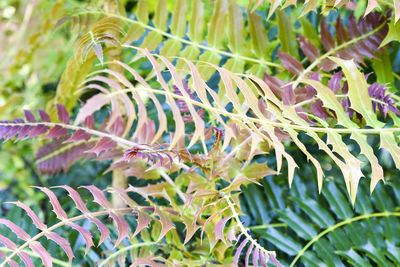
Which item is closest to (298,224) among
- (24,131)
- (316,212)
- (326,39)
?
(316,212)

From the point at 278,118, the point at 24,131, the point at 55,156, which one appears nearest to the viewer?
the point at 278,118

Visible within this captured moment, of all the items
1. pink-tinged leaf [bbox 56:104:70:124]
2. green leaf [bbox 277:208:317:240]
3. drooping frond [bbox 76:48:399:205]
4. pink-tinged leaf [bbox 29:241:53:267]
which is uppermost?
drooping frond [bbox 76:48:399:205]

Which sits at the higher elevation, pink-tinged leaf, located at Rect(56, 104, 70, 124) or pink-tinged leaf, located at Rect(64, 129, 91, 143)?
pink-tinged leaf, located at Rect(56, 104, 70, 124)

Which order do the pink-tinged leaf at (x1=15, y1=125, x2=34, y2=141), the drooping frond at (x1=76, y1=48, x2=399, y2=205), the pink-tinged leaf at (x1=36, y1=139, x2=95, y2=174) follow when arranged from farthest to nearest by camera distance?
the pink-tinged leaf at (x1=36, y1=139, x2=95, y2=174) < the pink-tinged leaf at (x1=15, y1=125, x2=34, y2=141) < the drooping frond at (x1=76, y1=48, x2=399, y2=205)

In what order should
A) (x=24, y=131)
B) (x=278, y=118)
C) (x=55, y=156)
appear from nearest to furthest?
(x=278, y=118)
(x=24, y=131)
(x=55, y=156)

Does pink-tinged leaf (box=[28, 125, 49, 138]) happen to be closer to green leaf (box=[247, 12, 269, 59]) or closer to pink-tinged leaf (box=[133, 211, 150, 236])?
pink-tinged leaf (box=[133, 211, 150, 236])

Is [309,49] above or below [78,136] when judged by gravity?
above

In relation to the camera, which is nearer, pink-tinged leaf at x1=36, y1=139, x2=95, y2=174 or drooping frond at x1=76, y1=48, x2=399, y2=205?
drooping frond at x1=76, y1=48, x2=399, y2=205

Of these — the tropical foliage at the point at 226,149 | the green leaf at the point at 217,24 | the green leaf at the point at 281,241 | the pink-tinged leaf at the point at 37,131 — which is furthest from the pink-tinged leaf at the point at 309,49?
the pink-tinged leaf at the point at 37,131

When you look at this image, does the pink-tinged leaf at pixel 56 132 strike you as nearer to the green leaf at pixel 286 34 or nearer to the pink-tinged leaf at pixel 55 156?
the pink-tinged leaf at pixel 55 156

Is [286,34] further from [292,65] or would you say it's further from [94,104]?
[94,104]

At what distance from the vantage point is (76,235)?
1.69 feet

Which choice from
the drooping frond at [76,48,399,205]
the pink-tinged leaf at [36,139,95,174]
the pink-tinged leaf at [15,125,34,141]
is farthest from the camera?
the pink-tinged leaf at [36,139,95,174]

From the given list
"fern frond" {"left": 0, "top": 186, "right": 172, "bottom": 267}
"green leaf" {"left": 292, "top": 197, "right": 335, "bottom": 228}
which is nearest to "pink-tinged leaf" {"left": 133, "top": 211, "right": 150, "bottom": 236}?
"fern frond" {"left": 0, "top": 186, "right": 172, "bottom": 267}
